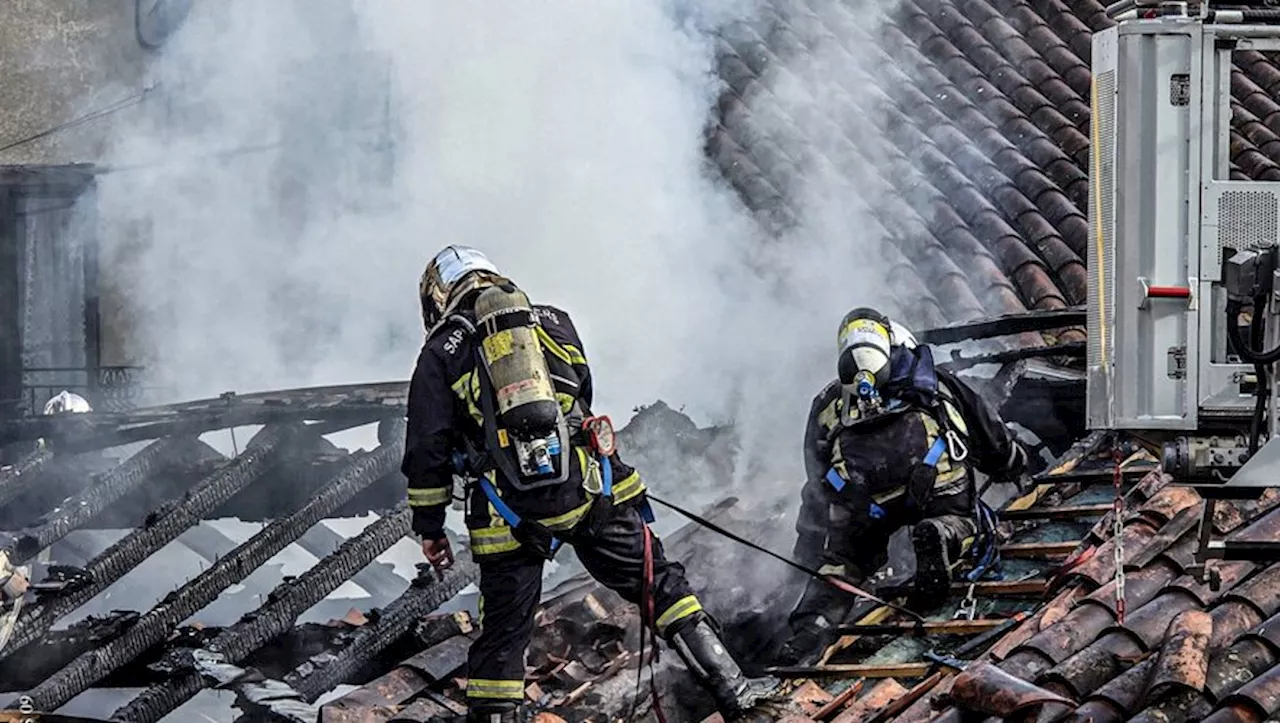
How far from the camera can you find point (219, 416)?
34.9 ft

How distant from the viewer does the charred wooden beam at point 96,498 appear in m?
9.76

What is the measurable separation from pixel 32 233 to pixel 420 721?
858 centimetres

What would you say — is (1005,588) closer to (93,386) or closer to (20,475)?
(20,475)

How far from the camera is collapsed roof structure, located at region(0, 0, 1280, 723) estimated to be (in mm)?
6488

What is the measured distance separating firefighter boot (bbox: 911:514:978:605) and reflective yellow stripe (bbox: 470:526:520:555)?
67.4 inches

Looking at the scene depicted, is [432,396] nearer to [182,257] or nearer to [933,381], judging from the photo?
[933,381]

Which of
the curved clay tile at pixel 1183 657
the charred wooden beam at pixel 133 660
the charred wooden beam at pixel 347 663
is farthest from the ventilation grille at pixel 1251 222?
the charred wooden beam at pixel 133 660

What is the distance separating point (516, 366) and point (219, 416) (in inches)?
165

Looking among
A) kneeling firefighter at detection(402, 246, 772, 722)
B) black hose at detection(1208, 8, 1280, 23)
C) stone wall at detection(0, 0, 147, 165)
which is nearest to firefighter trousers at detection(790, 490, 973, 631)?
kneeling firefighter at detection(402, 246, 772, 722)

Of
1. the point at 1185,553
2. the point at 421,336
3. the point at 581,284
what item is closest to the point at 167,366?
the point at 421,336

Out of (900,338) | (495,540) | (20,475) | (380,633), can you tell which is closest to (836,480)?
(900,338)

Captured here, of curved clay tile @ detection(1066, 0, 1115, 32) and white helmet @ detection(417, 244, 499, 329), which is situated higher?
curved clay tile @ detection(1066, 0, 1115, 32)

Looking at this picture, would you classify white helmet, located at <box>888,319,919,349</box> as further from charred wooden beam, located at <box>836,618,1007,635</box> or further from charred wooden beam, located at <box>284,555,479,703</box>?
charred wooden beam, located at <box>284,555,479,703</box>

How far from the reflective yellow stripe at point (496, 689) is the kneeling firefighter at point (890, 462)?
1453mm
